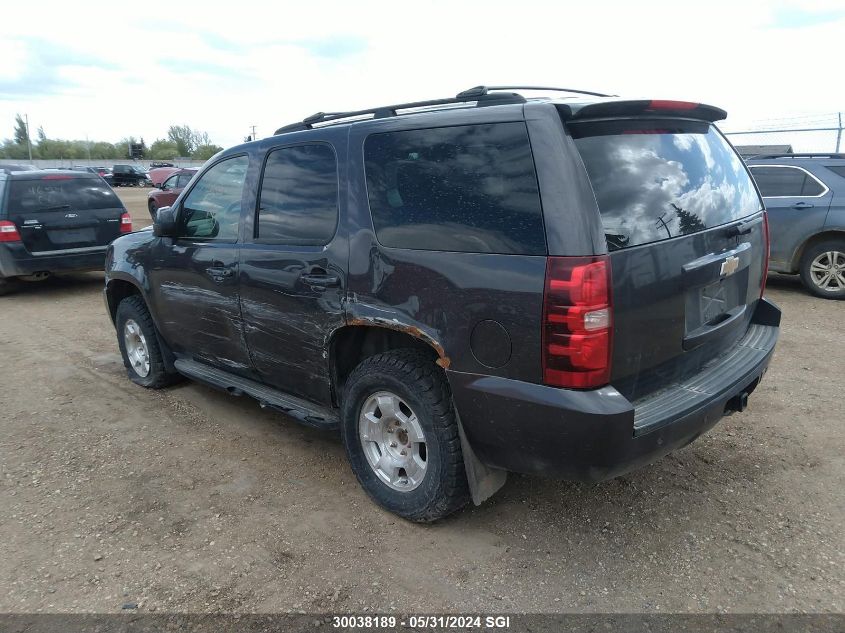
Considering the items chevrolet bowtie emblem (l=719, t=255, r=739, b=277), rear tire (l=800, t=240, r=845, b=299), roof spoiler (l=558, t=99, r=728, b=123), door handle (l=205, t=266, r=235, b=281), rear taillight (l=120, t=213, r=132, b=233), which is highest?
roof spoiler (l=558, t=99, r=728, b=123)

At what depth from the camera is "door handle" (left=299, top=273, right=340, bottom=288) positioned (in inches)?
123

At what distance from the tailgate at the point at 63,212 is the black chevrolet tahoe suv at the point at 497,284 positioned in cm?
612

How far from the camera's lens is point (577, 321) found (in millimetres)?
2301

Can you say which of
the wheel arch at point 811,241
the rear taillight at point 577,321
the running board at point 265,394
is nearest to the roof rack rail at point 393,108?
the rear taillight at point 577,321

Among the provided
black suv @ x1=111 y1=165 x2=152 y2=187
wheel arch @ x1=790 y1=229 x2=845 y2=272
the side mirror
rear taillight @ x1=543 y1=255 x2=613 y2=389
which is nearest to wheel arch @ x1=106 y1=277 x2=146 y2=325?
the side mirror

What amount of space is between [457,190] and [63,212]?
801 centimetres

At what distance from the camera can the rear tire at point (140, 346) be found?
4.86 meters

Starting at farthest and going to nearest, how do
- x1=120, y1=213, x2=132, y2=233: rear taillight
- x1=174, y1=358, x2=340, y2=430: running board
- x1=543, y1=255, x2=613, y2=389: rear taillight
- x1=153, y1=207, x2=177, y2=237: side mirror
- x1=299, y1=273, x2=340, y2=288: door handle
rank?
x1=120, y1=213, x2=132, y2=233: rear taillight
x1=153, y1=207, x2=177, y2=237: side mirror
x1=174, y1=358, x2=340, y2=430: running board
x1=299, y1=273, x2=340, y2=288: door handle
x1=543, y1=255, x2=613, y2=389: rear taillight

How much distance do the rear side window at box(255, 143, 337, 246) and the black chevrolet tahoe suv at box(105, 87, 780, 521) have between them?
0.5 inches

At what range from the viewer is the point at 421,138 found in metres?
2.80

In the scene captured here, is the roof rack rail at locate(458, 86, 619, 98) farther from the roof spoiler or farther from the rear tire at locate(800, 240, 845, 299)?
the rear tire at locate(800, 240, 845, 299)

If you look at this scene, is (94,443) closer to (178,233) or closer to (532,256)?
(178,233)

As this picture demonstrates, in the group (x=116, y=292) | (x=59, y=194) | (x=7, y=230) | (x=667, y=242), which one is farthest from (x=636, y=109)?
(x=59, y=194)

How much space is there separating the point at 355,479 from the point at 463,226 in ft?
5.66
